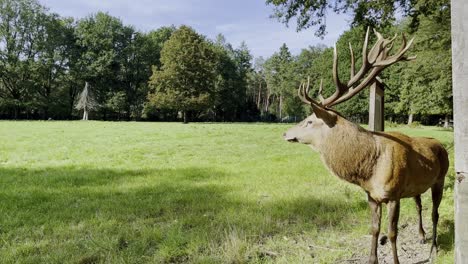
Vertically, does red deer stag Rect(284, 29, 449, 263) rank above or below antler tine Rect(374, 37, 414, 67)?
below

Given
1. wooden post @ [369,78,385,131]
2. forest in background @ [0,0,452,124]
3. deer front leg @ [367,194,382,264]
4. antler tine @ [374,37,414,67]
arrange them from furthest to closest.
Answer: forest in background @ [0,0,452,124] < wooden post @ [369,78,385,131] < antler tine @ [374,37,414,67] < deer front leg @ [367,194,382,264]

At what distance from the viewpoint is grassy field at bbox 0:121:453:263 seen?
414 centimetres

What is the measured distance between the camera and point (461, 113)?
6.48 feet

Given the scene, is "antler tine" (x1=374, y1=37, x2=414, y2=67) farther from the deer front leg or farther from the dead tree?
the dead tree

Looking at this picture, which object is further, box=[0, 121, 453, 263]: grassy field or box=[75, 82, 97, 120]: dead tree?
box=[75, 82, 97, 120]: dead tree

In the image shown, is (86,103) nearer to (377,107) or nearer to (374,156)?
(377,107)

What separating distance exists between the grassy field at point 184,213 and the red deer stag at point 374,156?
80 cm

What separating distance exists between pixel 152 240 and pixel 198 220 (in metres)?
0.94

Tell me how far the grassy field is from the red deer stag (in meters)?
0.80

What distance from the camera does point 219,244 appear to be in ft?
14.4

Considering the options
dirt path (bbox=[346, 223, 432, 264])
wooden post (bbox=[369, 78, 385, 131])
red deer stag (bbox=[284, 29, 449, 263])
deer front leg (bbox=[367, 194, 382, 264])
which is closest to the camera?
red deer stag (bbox=[284, 29, 449, 263])

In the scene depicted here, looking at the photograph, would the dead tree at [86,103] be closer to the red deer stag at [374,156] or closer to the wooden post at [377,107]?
the wooden post at [377,107]

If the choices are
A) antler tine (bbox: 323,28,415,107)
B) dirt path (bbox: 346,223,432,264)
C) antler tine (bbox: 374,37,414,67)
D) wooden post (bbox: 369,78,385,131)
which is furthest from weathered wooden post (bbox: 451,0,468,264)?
wooden post (bbox: 369,78,385,131)

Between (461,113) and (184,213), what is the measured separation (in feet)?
14.9
